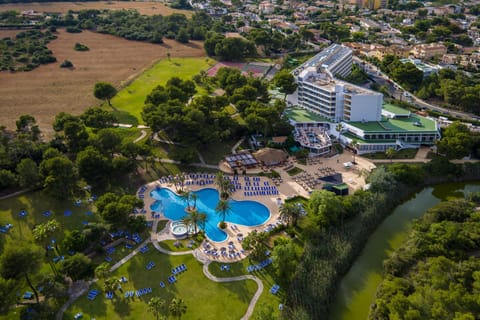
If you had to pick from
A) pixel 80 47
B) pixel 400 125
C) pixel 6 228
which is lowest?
pixel 6 228

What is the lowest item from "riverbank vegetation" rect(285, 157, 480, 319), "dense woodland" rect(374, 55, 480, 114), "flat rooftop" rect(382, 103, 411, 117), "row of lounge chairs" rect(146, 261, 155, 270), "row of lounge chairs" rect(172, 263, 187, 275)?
"row of lounge chairs" rect(172, 263, 187, 275)

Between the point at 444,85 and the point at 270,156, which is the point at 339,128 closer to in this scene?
the point at 270,156

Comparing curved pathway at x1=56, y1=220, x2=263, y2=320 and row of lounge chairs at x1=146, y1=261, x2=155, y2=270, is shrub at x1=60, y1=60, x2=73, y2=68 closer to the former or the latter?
curved pathway at x1=56, y1=220, x2=263, y2=320

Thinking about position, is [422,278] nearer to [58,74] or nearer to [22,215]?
[22,215]

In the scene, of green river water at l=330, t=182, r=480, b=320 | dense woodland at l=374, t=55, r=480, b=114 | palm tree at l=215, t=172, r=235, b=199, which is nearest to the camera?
green river water at l=330, t=182, r=480, b=320

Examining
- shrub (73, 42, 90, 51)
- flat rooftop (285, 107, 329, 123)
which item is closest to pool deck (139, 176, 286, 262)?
flat rooftop (285, 107, 329, 123)

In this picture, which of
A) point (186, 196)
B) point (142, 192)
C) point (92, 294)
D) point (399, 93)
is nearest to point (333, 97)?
point (399, 93)

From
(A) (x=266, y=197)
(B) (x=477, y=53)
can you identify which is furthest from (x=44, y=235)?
(B) (x=477, y=53)
